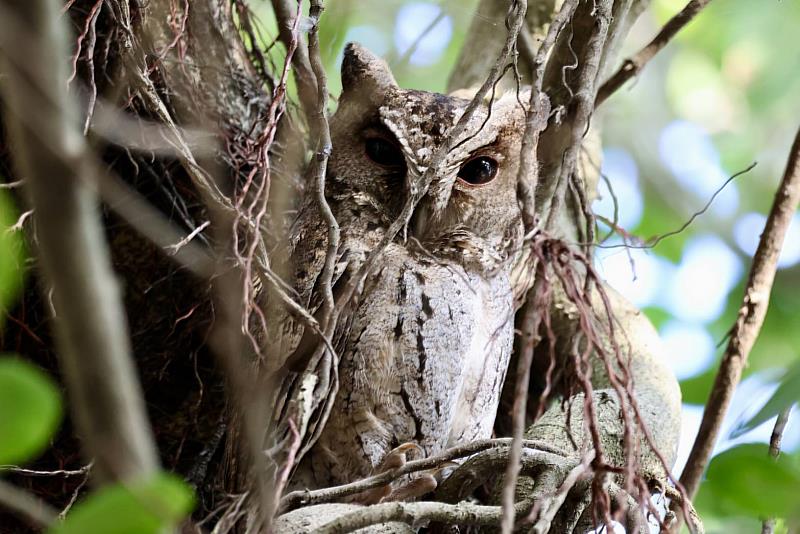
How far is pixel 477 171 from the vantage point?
1963mm

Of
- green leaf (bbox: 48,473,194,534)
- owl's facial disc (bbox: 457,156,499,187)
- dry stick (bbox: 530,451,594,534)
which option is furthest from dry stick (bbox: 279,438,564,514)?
green leaf (bbox: 48,473,194,534)

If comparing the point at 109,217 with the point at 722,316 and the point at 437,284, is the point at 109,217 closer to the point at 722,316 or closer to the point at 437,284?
the point at 437,284

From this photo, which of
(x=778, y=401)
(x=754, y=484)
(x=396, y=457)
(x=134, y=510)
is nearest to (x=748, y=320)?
Answer: (x=396, y=457)

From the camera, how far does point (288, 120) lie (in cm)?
232

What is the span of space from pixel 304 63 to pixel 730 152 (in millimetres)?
2971

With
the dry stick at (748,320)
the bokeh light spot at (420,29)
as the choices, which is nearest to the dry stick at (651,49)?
the dry stick at (748,320)

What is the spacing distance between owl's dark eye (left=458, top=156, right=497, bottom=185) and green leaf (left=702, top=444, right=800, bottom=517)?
123cm

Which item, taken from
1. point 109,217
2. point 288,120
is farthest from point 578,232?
point 109,217

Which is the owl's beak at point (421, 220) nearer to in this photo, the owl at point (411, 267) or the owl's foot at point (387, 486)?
the owl at point (411, 267)

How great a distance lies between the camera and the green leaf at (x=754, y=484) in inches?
29.3

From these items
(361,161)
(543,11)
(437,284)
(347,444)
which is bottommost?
(347,444)

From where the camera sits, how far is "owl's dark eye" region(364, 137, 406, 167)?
194 cm

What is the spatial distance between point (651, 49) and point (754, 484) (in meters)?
1.50

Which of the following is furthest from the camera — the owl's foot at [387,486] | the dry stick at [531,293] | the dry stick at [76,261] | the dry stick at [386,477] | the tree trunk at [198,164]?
the tree trunk at [198,164]
